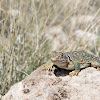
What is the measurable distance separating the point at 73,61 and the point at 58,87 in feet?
2.65

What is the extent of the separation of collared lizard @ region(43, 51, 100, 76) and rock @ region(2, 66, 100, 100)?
0.65 ft

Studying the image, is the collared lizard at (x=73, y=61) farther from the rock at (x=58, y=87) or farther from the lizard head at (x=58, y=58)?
the rock at (x=58, y=87)

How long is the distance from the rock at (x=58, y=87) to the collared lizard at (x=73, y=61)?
0.20 m

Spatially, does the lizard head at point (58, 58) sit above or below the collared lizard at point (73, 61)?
above

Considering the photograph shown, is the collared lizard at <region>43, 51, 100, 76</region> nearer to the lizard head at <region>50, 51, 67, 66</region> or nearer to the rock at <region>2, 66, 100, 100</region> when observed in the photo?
the lizard head at <region>50, 51, 67, 66</region>

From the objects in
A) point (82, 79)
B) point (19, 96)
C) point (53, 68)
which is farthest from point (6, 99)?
point (82, 79)

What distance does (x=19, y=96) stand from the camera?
2.79 m

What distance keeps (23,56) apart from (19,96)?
196 centimetres

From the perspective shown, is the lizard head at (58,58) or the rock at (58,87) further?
the lizard head at (58,58)

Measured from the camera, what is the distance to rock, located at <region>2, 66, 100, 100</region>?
2.62 meters

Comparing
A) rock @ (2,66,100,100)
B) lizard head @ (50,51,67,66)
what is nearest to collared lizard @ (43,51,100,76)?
lizard head @ (50,51,67,66)

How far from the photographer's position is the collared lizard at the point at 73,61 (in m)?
3.08

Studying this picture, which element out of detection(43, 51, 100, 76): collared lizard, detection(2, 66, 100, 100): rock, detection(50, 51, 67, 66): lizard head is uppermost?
detection(50, 51, 67, 66): lizard head

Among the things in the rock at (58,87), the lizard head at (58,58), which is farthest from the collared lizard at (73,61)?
the rock at (58,87)
